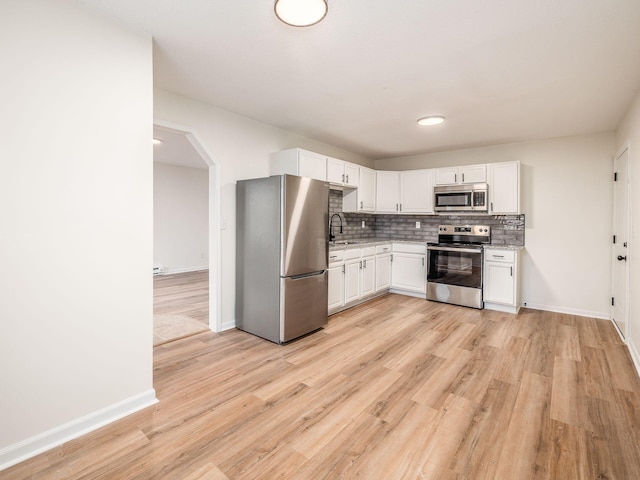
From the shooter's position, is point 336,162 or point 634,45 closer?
point 634,45

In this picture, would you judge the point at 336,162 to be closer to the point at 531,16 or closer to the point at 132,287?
the point at 531,16

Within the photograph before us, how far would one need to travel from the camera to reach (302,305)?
333 centimetres

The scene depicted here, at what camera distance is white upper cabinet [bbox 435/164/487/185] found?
4.65 m

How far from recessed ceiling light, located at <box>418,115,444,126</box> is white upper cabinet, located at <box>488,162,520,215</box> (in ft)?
4.69

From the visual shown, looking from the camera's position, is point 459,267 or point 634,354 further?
point 459,267

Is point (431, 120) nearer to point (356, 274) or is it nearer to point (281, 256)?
point (356, 274)

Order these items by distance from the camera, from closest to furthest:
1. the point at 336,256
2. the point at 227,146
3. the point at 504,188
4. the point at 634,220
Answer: the point at 634,220 → the point at 227,146 → the point at 336,256 → the point at 504,188

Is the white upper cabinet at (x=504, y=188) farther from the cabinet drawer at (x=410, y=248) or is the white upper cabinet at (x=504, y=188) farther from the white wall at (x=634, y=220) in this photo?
the white wall at (x=634, y=220)

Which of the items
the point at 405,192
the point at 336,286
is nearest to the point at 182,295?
the point at 336,286

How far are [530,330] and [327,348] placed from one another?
7.91 ft

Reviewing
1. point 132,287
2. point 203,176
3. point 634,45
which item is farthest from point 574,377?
point 203,176

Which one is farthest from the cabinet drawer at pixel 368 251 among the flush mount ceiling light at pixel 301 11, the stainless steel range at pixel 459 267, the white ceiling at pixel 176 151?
the flush mount ceiling light at pixel 301 11

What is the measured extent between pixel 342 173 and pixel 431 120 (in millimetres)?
1423

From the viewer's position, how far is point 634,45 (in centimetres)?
211
